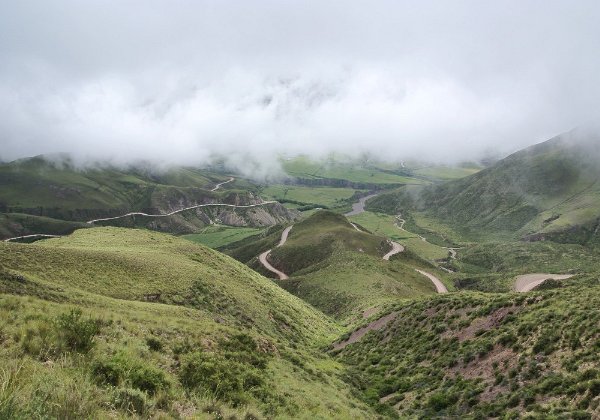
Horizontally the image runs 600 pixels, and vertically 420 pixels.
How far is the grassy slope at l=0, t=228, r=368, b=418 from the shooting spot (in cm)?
1107

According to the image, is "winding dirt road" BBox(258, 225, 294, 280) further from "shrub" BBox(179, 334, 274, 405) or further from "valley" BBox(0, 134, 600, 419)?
"shrub" BBox(179, 334, 274, 405)

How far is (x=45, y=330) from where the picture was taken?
50.4ft

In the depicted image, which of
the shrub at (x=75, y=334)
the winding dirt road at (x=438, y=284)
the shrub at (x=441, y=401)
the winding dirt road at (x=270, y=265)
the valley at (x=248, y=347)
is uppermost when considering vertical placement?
the shrub at (x=75, y=334)

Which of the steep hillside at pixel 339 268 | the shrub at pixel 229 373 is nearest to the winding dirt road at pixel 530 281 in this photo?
the steep hillside at pixel 339 268

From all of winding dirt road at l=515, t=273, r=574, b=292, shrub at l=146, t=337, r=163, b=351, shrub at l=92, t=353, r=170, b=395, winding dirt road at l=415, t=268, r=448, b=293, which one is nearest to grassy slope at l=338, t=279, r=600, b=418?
shrub at l=146, t=337, r=163, b=351

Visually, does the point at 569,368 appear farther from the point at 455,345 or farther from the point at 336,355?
the point at 336,355

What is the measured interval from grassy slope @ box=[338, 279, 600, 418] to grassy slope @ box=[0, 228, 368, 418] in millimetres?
5037

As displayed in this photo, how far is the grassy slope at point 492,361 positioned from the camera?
22.0 metres

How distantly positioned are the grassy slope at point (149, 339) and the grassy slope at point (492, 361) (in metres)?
5.04

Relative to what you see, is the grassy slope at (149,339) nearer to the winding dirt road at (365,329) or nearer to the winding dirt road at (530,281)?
the winding dirt road at (365,329)

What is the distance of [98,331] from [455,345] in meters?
28.3

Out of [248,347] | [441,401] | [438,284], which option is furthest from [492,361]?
[438,284]

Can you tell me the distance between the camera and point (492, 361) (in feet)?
93.5

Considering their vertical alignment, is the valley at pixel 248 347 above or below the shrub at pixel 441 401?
above
